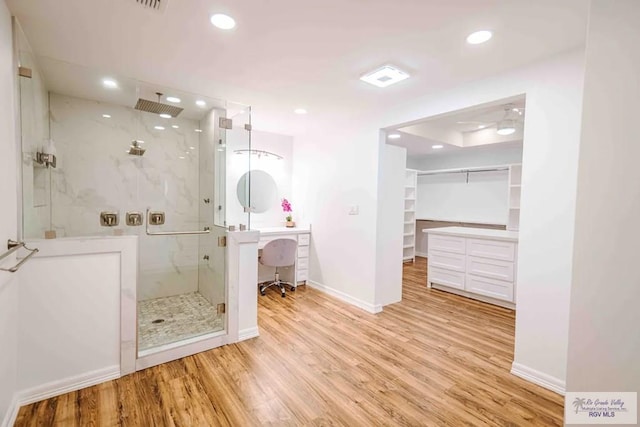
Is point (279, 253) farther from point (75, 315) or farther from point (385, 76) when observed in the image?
point (385, 76)

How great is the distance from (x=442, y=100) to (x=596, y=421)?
2558 mm

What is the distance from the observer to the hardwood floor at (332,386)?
1.76 m

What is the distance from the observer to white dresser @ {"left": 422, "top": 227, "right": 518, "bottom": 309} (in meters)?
3.65

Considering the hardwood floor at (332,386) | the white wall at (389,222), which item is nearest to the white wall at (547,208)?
the hardwood floor at (332,386)

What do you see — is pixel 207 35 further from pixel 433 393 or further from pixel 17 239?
pixel 433 393

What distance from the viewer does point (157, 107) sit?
283 cm

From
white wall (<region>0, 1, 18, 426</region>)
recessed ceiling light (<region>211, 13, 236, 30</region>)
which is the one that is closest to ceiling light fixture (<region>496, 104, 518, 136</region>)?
recessed ceiling light (<region>211, 13, 236, 30</region>)

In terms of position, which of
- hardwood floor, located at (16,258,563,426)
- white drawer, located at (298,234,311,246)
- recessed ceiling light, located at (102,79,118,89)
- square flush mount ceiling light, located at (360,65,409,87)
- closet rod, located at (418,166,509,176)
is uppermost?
square flush mount ceiling light, located at (360,65,409,87)

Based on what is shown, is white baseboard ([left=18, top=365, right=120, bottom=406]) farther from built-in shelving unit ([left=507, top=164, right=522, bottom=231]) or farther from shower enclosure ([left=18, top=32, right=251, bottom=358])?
built-in shelving unit ([left=507, top=164, right=522, bottom=231])

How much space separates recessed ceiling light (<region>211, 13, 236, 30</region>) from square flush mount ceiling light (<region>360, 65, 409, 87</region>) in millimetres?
1162

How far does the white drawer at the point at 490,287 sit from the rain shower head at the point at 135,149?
4355 mm

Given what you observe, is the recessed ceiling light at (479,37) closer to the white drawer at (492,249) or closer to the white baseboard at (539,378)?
the white baseboard at (539,378)

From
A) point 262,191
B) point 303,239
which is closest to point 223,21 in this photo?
point 262,191

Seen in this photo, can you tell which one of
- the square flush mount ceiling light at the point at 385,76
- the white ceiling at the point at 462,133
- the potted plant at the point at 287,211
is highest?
the white ceiling at the point at 462,133
